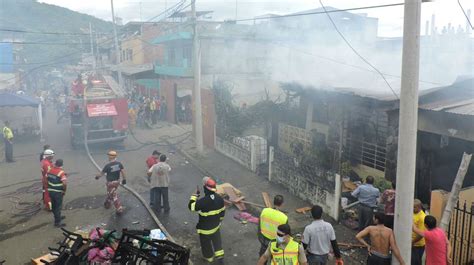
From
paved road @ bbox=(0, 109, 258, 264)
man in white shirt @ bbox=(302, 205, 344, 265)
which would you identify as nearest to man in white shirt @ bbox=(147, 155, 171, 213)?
paved road @ bbox=(0, 109, 258, 264)

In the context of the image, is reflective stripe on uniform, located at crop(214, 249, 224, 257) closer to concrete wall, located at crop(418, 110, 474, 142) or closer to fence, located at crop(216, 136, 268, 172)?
concrete wall, located at crop(418, 110, 474, 142)

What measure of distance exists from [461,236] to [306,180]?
4290 mm

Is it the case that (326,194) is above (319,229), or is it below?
below

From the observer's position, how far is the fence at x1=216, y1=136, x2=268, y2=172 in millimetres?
13531

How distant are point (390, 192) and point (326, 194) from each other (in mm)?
2274

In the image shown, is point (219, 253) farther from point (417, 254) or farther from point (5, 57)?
point (5, 57)

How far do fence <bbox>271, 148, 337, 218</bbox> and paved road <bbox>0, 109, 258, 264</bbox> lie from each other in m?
1.90

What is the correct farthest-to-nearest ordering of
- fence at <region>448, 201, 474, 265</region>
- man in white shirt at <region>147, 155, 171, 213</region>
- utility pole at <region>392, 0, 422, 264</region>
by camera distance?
man in white shirt at <region>147, 155, 171, 213</region>
fence at <region>448, 201, 474, 265</region>
utility pole at <region>392, 0, 422, 264</region>

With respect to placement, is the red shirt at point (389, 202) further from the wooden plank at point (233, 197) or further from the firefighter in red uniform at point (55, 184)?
the firefighter in red uniform at point (55, 184)

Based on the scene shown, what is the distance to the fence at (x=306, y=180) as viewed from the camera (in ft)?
31.3

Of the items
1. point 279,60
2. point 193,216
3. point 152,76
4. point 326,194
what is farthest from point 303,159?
point 152,76

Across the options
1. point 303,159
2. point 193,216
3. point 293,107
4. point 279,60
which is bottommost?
point 193,216

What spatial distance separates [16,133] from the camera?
791 inches

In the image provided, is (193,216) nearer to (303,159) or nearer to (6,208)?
(303,159)
